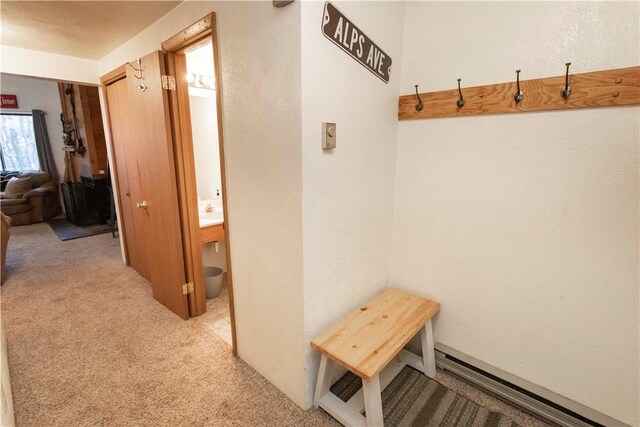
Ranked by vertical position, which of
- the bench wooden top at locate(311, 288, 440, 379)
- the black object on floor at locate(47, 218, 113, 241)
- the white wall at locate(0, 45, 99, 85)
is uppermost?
the white wall at locate(0, 45, 99, 85)

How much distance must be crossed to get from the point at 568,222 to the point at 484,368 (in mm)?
953

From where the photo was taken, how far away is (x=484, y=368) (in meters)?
1.69

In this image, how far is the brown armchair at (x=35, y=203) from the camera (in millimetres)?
5062

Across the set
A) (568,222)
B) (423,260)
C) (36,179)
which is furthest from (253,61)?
(36,179)

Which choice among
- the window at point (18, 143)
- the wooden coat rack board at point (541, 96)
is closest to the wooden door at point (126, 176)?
the wooden coat rack board at point (541, 96)

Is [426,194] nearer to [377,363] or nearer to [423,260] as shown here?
[423,260]

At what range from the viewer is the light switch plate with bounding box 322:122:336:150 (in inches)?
52.1

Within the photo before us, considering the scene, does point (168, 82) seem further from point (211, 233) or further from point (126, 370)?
point (126, 370)

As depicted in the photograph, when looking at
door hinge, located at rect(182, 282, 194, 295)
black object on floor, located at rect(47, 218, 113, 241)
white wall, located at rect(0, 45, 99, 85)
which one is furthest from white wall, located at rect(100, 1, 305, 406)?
black object on floor, located at rect(47, 218, 113, 241)

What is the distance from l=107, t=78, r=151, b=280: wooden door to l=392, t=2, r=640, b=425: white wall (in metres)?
2.50

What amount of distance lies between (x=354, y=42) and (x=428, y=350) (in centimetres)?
179

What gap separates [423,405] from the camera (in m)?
1.60

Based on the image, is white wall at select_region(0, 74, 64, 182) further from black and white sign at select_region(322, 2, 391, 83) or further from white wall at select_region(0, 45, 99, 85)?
black and white sign at select_region(322, 2, 391, 83)

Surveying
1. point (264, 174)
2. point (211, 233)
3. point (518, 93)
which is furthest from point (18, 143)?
point (518, 93)
